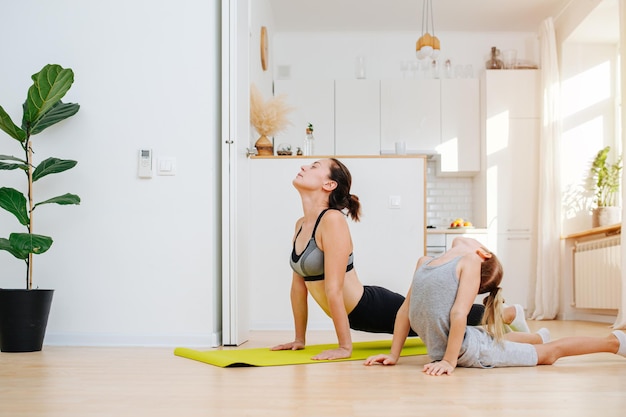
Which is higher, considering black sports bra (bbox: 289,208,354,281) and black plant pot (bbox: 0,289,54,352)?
black sports bra (bbox: 289,208,354,281)

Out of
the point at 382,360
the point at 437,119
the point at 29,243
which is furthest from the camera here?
the point at 437,119

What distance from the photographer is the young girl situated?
2.88m

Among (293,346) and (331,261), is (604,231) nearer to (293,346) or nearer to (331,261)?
(293,346)

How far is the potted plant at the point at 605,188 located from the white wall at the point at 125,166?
429 centimetres

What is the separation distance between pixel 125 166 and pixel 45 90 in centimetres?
56

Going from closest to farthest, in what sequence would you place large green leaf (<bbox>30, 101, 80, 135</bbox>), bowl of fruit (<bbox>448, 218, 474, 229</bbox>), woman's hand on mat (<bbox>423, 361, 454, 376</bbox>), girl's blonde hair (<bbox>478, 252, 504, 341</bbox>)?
1. woman's hand on mat (<bbox>423, 361, 454, 376</bbox>)
2. girl's blonde hair (<bbox>478, 252, 504, 341</bbox>)
3. large green leaf (<bbox>30, 101, 80, 135</bbox>)
4. bowl of fruit (<bbox>448, 218, 474, 229</bbox>)

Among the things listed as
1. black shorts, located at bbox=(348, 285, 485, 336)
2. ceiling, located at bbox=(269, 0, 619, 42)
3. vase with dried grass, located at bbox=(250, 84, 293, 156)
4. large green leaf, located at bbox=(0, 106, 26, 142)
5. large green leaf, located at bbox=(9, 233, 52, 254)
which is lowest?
black shorts, located at bbox=(348, 285, 485, 336)

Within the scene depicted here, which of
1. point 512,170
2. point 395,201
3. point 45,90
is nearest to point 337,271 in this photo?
point 45,90

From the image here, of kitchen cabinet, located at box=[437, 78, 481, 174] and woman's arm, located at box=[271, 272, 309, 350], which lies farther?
kitchen cabinet, located at box=[437, 78, 481, 174]

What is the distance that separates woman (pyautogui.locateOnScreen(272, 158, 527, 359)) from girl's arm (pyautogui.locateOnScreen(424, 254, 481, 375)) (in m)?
0.54

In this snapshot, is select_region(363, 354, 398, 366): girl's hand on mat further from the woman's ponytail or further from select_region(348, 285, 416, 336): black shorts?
the woman's ponytail

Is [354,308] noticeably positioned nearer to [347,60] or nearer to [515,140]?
[515,140]

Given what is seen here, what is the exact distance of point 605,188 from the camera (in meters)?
7.43

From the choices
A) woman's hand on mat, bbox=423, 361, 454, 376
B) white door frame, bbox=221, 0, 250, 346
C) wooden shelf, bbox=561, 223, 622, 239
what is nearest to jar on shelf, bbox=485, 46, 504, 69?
wooden shelf, bbox=561, 223, 622, 239
